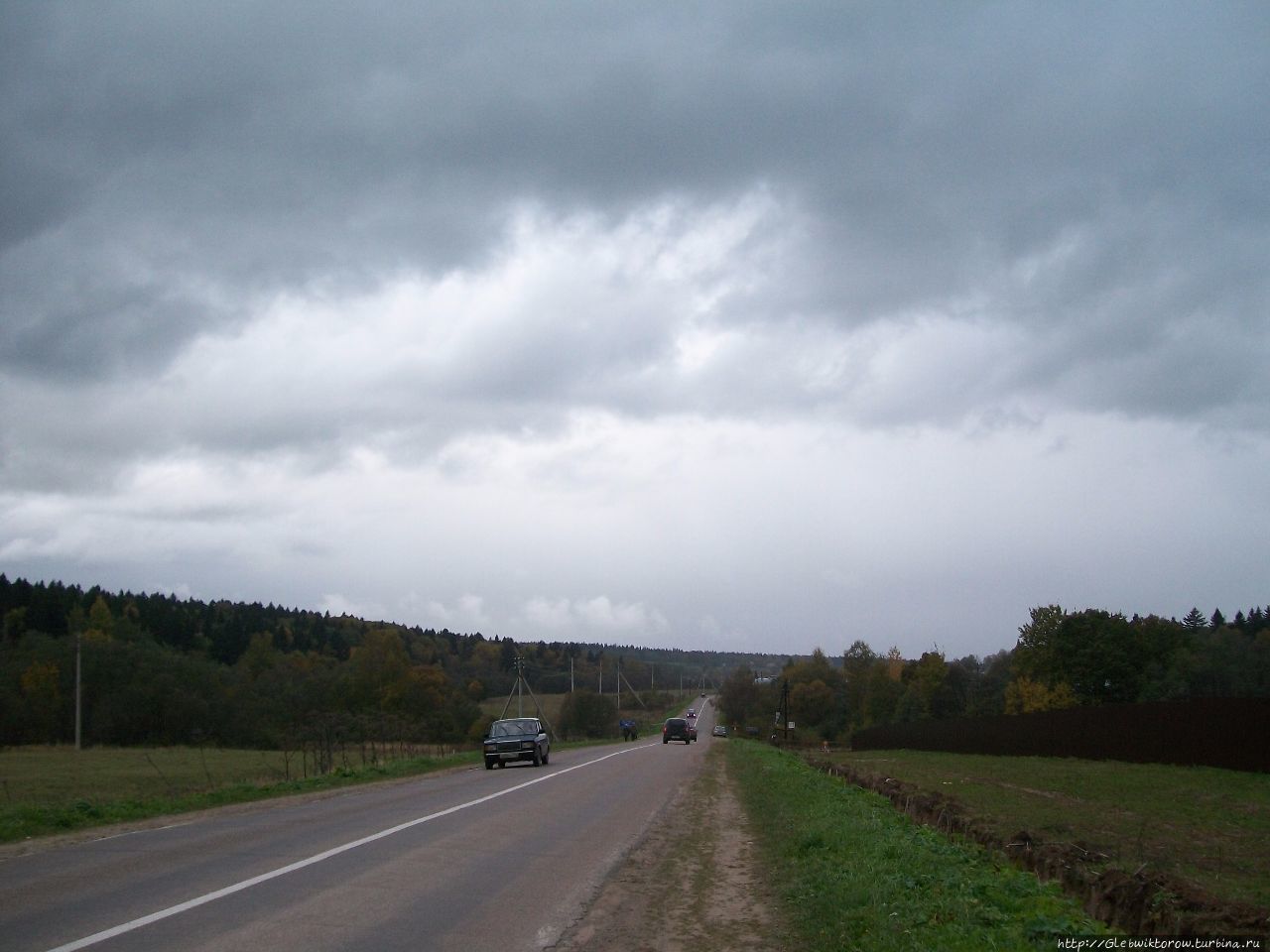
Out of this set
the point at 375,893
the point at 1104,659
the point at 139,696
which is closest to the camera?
the point at 375,893

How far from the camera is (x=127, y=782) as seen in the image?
3819 cm

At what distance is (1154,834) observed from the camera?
61.0ft

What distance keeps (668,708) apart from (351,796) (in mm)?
155045

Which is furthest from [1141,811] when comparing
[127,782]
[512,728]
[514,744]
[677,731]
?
[677,731]

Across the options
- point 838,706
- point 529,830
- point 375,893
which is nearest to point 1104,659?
Answer: point 838,706

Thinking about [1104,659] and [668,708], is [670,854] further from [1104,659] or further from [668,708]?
[668,708]

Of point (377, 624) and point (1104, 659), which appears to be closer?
point (1104, 659)

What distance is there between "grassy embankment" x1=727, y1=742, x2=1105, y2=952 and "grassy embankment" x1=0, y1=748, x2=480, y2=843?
10994 mm

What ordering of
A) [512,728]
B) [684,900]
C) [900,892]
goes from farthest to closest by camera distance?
[512,728] < [684,900] < [900,892]

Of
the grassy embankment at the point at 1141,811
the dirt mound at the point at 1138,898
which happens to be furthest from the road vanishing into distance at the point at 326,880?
the grassy embankment at the point at 1141,811

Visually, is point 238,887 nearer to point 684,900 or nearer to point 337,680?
point 684,900

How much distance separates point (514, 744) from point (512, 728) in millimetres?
923

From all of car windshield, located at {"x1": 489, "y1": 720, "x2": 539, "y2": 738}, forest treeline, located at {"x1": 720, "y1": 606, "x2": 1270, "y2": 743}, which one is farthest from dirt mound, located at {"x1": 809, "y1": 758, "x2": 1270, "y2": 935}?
forest treeline, located at {"x1": 720, "y1": 606, "x2": 1270, "y2": 743}

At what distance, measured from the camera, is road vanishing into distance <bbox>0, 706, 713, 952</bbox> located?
8055 millimetres
